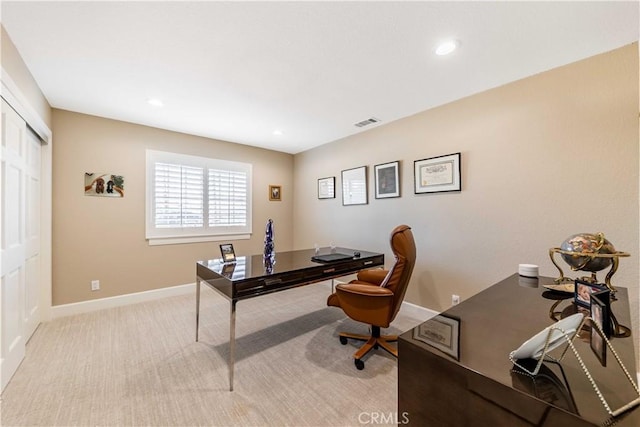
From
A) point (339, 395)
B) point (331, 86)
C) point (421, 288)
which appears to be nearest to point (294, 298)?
point (421, 288)

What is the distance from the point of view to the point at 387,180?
3.50 m

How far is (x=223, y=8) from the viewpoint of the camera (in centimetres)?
158

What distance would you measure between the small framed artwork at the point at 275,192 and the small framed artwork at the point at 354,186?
1.50m

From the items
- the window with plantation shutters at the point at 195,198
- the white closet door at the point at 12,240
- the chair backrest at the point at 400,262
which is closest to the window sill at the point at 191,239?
the window with plantation shutters at the point at 195,198

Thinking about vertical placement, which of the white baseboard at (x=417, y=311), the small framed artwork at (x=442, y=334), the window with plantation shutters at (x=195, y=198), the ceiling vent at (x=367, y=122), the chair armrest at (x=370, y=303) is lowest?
the white baseboard at (x=417, y=311)

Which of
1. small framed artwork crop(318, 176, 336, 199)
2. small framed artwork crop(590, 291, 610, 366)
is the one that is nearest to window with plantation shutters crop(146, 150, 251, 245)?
small framed artwork crop(318, 176, 336, 199)

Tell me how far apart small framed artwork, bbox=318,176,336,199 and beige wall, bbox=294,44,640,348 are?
2.62 feet

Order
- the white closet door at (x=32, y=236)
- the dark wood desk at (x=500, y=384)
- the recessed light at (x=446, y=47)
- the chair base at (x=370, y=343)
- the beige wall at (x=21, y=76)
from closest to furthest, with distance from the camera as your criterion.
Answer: the dark wood desk at (x=500, y=384) → the beige wall at (x=21, y=76) → the recessed light at (x=446, y=47) → the chair base at (x=370, y=343) → the white closet door at (x=32, y=236)

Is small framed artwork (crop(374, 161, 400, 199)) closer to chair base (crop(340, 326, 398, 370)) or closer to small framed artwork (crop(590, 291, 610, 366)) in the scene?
chair base (crop(340, 326, 398, 370))

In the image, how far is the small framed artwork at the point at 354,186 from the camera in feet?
12.5

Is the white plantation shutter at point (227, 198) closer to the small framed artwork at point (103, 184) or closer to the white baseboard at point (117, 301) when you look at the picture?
the white baseboard at point (117, 301)

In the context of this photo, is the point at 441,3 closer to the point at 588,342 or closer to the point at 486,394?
the point at 588,342

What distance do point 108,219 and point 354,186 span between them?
3.41 meters

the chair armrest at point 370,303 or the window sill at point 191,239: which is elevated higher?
the window sill at point 191,239
